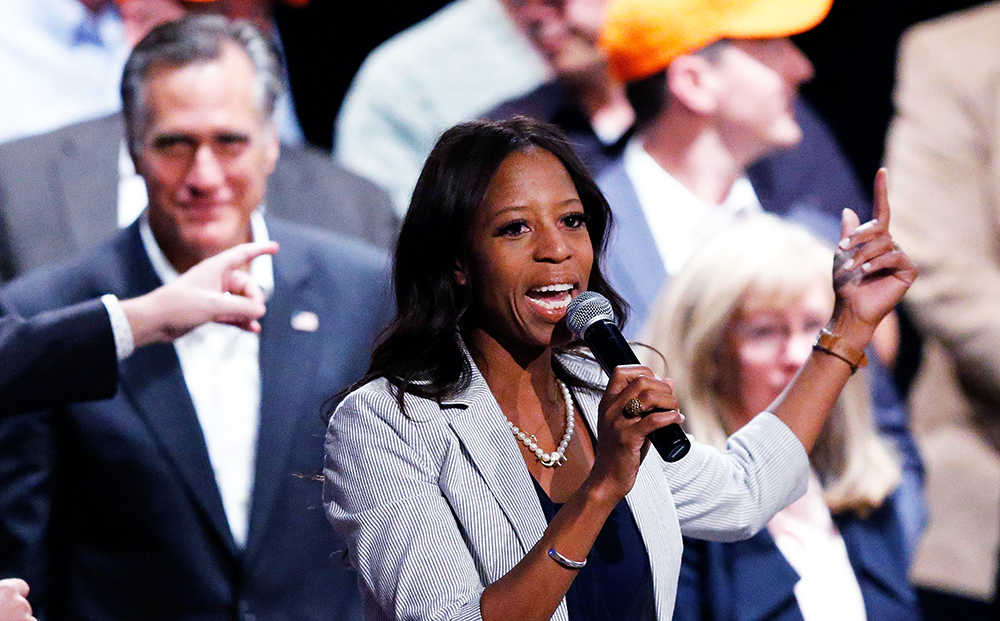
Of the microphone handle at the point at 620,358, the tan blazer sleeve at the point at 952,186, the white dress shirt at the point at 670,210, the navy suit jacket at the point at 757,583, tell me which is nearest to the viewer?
the microphone handle at the point at 620,358

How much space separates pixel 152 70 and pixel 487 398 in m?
1.56

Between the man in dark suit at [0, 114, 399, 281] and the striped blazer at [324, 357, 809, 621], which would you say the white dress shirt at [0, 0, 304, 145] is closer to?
the man in dark suit at [0, 114, 399, 281]

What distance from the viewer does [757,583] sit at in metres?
2.59

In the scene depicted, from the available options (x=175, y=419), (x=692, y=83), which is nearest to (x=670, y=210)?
(x=692, y=83)

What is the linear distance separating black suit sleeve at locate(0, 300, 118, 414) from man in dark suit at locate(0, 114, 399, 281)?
0.80 meters

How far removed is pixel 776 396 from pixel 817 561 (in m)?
0.39

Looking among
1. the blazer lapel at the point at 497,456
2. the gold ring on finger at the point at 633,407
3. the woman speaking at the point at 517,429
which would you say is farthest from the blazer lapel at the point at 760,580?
the gold ring on finger at the point at 633,407

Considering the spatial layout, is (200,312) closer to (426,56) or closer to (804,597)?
(804,597)

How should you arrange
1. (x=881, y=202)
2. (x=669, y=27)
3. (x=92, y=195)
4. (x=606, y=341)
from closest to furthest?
(x=606, y=341) → (x=881, y=202) → (x=92, y=195) → (x=669, y=27)

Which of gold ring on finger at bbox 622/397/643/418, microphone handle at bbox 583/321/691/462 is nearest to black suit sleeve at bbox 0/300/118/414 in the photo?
microphone handle at bbox 583/321/691/462

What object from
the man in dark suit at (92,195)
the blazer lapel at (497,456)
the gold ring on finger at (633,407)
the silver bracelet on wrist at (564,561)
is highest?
the gold ring on finger at (633,407)

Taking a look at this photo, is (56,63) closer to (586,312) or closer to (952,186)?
(586,312)

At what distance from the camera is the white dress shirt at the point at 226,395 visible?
2719 mm

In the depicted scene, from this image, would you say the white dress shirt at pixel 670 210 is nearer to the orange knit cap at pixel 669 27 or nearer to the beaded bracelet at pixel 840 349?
the orange knit cap at pixel 669 27
